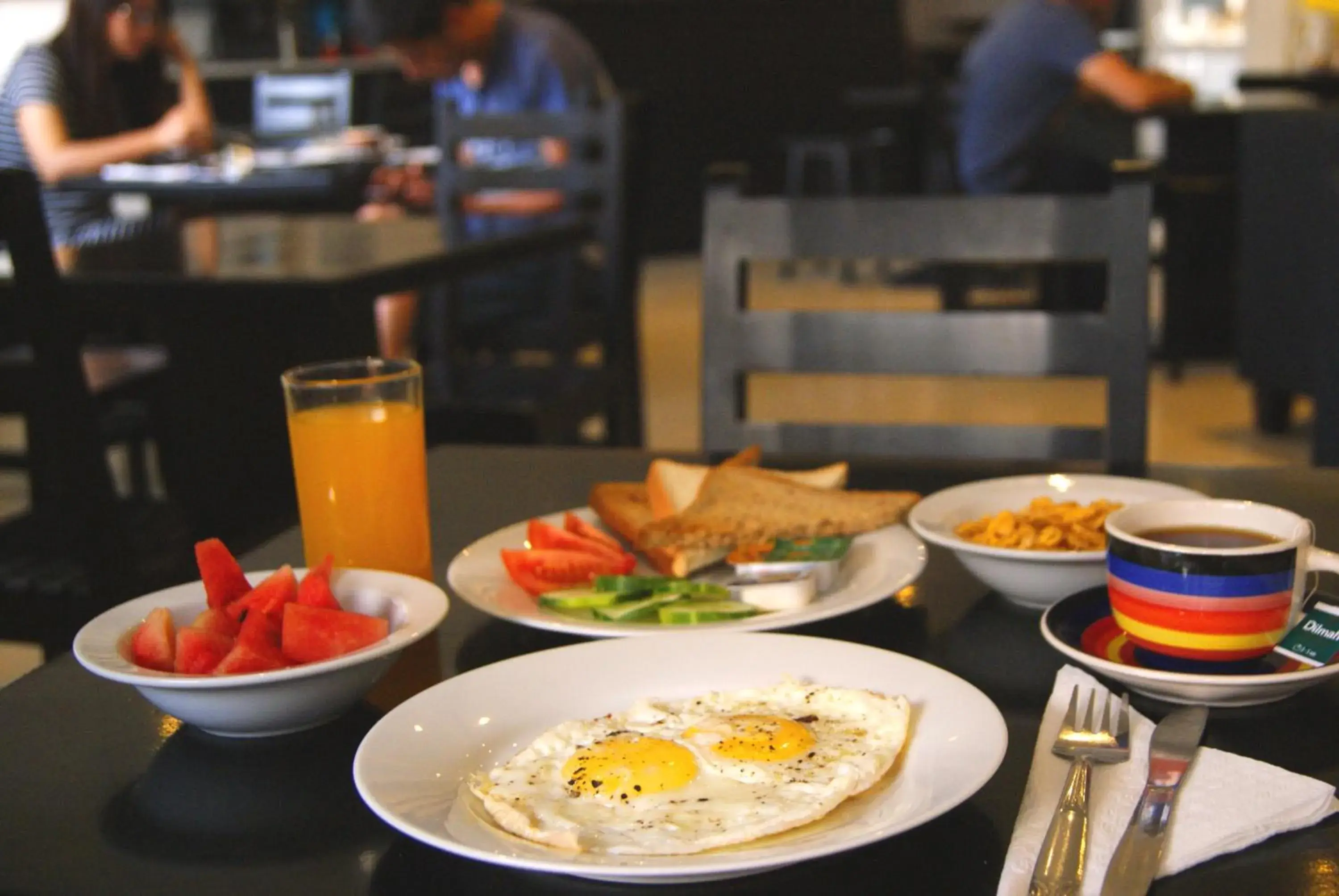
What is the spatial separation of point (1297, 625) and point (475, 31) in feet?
8.90

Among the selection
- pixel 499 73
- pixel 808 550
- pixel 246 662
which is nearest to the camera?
pixel 246 662

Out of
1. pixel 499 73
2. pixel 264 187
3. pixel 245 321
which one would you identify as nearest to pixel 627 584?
pixel 245 321

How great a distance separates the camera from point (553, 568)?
0.94 meters

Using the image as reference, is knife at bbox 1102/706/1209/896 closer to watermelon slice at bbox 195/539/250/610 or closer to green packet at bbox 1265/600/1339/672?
green packet at bbox 1265/600/1339/672

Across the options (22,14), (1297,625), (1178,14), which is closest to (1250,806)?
(1297,625)

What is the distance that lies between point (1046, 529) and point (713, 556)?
0.23 metres

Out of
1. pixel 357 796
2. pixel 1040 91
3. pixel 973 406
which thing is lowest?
pixel 973 406

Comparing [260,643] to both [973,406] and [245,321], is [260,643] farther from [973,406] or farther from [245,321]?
[973,406]

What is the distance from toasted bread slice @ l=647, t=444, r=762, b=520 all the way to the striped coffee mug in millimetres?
377

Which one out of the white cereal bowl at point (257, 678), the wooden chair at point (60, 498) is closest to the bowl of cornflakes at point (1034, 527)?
the white cereal bowl at point (257, 678)

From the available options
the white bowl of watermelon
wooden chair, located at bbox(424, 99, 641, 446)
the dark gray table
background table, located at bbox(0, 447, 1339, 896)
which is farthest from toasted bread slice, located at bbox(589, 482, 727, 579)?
wooden chair, located at bbox(424, 99, 641, 446)

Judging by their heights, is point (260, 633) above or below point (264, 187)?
below

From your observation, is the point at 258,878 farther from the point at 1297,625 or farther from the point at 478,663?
the point at 1297,625

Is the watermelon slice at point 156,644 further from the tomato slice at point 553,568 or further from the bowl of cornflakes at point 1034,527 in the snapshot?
the bowl of cornflakes at point 1034,527
